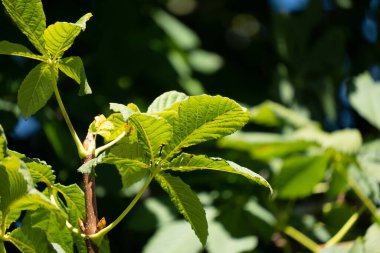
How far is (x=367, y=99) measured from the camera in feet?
6.54

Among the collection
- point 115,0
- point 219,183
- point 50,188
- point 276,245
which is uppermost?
point 50,188

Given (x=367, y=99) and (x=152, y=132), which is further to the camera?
(x=367, y=99)

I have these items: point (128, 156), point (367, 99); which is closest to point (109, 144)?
point (128, 156)

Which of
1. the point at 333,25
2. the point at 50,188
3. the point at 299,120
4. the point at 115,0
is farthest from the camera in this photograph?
the point at 333,25

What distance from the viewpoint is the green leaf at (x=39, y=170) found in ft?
2.87

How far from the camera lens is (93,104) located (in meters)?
2.07

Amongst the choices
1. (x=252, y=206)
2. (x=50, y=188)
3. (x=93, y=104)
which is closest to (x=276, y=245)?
(x=252, y=206)

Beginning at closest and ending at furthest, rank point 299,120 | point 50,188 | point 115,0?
A: point 50,188
point 299,120
point 115,0

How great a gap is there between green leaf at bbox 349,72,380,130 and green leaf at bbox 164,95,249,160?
1166 mm

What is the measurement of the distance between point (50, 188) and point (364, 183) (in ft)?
3.39

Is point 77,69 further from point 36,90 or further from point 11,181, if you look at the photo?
point 11,181

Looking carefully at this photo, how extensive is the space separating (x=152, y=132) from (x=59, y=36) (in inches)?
6.7

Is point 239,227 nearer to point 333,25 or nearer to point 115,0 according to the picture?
point 115,0

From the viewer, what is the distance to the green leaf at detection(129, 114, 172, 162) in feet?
2.79
